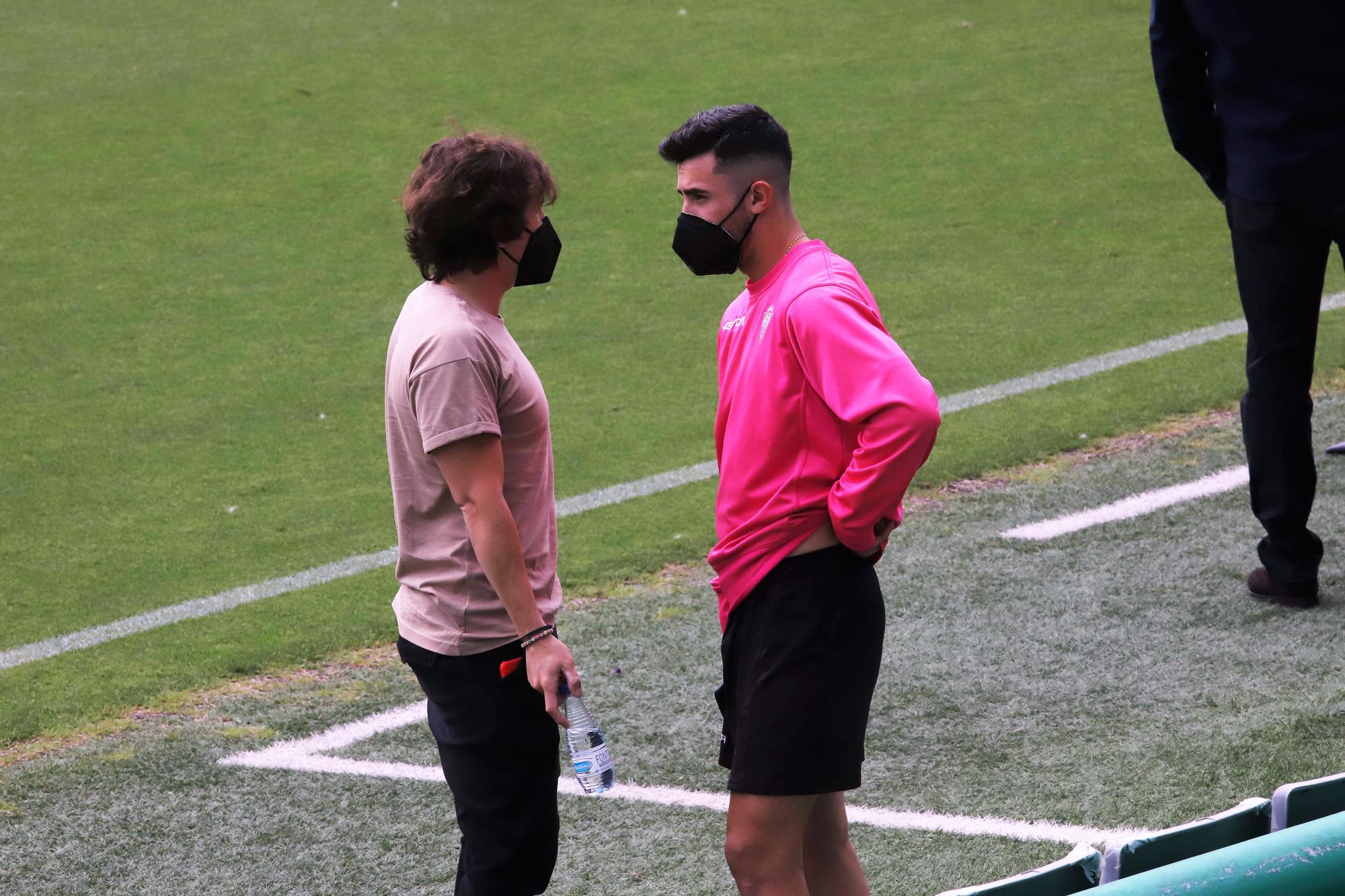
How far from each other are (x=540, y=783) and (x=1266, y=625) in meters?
3.04

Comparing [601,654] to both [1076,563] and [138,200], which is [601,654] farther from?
[138,200]

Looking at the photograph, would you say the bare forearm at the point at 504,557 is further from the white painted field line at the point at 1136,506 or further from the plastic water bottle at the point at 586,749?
the white painted field line at the point at 1136,506

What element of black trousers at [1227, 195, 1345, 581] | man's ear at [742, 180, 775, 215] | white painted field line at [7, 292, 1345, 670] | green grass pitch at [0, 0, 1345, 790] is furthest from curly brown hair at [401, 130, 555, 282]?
white painted field line at [7, 292, 1345, 670]

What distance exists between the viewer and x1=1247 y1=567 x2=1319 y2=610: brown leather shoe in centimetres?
555

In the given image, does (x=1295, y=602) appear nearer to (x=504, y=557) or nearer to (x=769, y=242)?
(x=769, y=242)

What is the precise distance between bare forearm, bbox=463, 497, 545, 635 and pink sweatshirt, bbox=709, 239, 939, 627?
0.41m

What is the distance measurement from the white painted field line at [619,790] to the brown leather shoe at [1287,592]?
5.57 ft

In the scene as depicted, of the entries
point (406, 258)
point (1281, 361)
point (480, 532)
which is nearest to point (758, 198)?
point (480, 532)

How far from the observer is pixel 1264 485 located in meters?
5.51

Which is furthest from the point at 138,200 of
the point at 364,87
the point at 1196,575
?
the point at 1196,575

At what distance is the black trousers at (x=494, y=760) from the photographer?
3352 mm

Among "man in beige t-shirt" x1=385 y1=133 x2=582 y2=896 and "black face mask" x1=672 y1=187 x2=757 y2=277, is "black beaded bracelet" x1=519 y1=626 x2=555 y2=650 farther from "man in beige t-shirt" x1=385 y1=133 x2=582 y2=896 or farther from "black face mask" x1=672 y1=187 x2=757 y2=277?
"black face mask" x1=672 y1=187 x2=757 y2=277

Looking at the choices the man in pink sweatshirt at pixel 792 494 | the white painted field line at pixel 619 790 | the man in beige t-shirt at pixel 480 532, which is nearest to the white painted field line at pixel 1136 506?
the white painted field line at pixel 619 790

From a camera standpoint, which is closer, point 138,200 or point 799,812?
point 799,812
